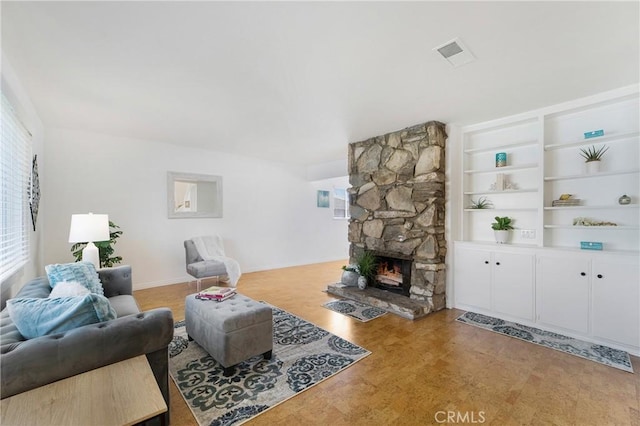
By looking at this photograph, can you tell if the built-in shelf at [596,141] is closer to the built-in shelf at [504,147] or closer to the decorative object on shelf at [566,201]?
the built-in shelf at [504,147]

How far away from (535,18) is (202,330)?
11.2ft

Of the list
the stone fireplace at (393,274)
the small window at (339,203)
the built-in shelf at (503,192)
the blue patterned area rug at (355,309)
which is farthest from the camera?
the small window at (339,203)

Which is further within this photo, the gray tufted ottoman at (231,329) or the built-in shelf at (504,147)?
the built-in shelf at (504,147)

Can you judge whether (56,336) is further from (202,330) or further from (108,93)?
(108,93)

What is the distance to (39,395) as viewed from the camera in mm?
1161

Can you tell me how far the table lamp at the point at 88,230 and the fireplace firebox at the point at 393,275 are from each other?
3755mm

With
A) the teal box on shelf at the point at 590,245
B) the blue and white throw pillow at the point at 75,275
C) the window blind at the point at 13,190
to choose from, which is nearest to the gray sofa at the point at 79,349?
the blue and white throw pillow at the point at 75,275

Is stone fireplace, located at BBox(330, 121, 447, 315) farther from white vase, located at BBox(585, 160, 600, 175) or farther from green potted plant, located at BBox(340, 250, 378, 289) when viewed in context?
white vase, located at BBox(585, 160, 600, 175)

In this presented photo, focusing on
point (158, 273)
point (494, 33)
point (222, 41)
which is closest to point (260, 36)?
point (222, 41)

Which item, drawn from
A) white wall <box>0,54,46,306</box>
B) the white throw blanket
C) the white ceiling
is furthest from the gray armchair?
the white ceiling

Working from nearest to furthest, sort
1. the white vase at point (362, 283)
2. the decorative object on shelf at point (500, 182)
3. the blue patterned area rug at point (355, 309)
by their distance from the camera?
the blue patterned area rug at point (355, 309) → the decorative object on shelf at point (500, 182) → the white vase at point (362, 283)

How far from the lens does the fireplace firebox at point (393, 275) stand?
4.07 m

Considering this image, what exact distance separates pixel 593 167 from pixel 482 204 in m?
1.16

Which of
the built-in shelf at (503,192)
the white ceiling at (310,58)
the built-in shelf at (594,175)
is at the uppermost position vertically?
the white ceiling at (310,58)
